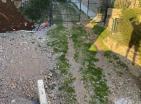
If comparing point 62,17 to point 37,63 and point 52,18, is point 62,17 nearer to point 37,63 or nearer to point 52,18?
point 52,18

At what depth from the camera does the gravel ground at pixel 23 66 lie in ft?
34.6

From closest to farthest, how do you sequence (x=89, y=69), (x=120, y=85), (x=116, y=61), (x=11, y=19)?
(x=120, y=85) < (x=89, y=69) < (x=116, y=61) < (x=11, y=19)

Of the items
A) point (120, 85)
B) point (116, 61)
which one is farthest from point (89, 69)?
point (120, 85)

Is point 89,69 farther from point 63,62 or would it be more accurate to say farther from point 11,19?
point 11,19

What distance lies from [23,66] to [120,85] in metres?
3.52

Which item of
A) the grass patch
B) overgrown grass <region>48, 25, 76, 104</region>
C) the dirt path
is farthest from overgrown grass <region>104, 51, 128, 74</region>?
overgrown grass <region>48, 25, 76, 104</region>

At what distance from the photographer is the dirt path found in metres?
10.6

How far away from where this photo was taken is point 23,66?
1235 cm

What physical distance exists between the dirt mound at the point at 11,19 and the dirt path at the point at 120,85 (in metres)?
5.06

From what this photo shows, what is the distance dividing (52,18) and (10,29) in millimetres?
2127

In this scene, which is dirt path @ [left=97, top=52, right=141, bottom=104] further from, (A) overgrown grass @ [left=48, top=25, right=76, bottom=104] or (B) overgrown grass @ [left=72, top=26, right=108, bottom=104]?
(A) overgrown grass @ [left=48, top=25, right=76, bottom=104]

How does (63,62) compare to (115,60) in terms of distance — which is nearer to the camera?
(63,62)

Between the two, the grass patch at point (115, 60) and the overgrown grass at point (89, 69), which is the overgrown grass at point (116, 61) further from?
the overgrown grass at point (89, 69)

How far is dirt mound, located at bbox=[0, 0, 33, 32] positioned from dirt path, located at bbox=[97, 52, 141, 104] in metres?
5.06
